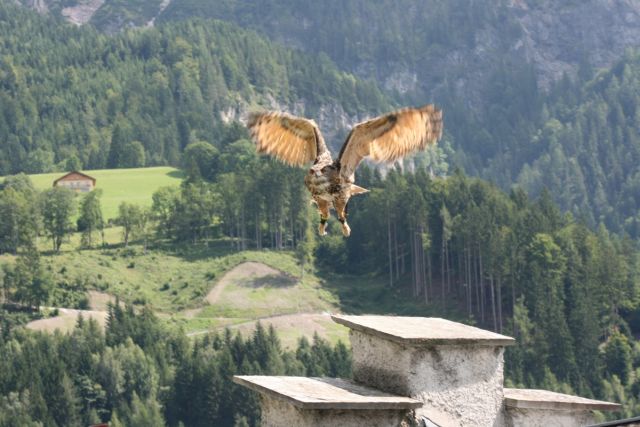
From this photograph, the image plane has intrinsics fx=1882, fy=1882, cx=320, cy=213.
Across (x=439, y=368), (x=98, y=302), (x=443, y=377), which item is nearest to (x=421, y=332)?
(x=439, y=368)

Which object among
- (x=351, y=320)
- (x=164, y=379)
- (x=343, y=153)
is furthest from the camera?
(x=164, y=379)

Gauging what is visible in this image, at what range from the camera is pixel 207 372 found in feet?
553

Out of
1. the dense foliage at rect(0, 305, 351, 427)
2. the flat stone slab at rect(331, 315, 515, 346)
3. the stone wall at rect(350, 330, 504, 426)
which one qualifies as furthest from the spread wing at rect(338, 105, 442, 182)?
the dense foliage at rect(0, 305, 351, 427)

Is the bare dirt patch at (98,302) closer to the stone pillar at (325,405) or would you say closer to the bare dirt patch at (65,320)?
the bare dirt patch at (65,320)

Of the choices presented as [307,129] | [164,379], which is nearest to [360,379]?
[307,129]

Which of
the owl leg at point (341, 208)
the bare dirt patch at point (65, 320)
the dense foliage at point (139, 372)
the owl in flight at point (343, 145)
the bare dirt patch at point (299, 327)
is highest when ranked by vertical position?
the owl in flight at point (343, 145)

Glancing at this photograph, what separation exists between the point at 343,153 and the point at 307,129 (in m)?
1.38

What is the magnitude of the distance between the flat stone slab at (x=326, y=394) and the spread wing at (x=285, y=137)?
Answer: 386 centimetres

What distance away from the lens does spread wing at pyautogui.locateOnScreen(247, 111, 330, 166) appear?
32469 mm

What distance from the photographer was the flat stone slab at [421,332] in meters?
32.5

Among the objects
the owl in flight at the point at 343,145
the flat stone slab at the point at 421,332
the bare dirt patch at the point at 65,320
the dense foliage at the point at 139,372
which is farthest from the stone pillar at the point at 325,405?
the bare dirt patch at the point at 65,320

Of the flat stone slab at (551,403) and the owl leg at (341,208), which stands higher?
the owl leg at (341,208)

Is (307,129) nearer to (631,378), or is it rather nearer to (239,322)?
(631,378)

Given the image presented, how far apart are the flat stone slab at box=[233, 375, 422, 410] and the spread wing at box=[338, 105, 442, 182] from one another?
3713 millimetres
